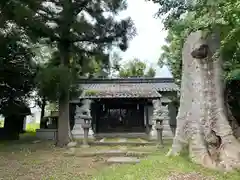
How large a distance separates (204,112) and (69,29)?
6.98 metres

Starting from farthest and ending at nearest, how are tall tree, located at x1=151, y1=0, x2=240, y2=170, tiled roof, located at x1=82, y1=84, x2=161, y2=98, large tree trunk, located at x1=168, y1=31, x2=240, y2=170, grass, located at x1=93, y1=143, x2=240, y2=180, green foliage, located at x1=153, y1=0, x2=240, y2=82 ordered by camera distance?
tiled roof, located at x1=82, y1=84, x2=161, y2=98
large tree trunk, located at x1=168, y1=31, x2=240, y2=170
tall tree, located at x1=151, y1=0, x2=240, y2=170
grass, located at x1=93, y1=143, x2=240, y2=180
green foliage, located at x1=153, y1=0, x2=240, y2=82

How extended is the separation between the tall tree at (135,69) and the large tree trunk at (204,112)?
22.4 m

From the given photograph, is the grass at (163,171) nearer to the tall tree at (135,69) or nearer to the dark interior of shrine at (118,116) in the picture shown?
the dark interior of shrine at (118,116)

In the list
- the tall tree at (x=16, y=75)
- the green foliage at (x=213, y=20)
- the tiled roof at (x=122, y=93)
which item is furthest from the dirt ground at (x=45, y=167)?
the tiled roof at (x=122, y=93)

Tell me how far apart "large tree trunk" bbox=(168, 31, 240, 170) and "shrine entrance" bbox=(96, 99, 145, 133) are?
10.3 m

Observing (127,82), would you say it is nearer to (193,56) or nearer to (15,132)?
(15,132)

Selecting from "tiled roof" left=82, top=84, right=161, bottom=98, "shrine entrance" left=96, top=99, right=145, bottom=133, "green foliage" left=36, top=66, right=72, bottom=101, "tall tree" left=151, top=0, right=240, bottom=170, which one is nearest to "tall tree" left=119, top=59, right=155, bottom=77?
"tiled roof" left=82, top=84, right=161, bottom=98

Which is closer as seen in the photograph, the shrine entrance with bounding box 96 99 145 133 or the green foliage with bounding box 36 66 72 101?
the green foliage with bounding box 36 66 72 101

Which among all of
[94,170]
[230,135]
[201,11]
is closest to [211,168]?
[230,135]

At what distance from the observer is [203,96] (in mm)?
7062

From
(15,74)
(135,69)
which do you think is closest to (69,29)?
(15,74)

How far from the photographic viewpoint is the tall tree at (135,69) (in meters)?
30.2

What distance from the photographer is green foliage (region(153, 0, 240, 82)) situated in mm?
4699

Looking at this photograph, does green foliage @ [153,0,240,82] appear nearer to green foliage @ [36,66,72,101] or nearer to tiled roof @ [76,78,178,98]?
green foliage @ [36,66,72,101]
